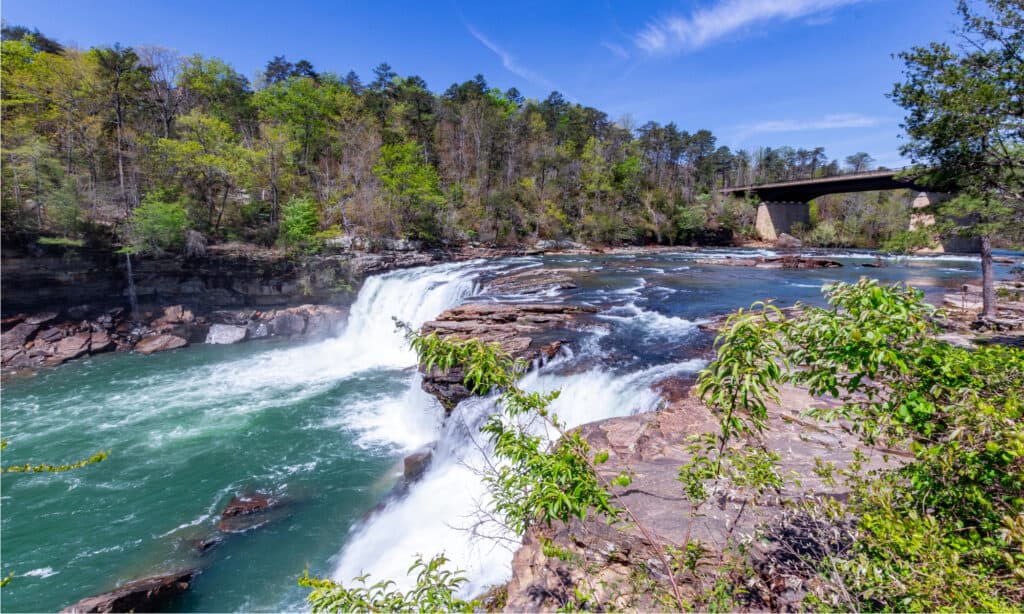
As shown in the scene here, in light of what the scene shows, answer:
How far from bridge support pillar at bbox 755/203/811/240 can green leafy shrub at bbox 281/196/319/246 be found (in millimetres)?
51195

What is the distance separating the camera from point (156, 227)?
Answer: 2011 centimetres

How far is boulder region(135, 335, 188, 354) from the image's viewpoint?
1902cm

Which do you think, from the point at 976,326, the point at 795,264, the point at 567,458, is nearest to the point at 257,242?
the point at 567,458

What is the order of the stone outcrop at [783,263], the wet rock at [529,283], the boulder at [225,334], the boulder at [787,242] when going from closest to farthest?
the wet rock at [529,283] → the boulder at [225,334] → the stone outcrop at [783,263] → the boulder at [787,242]

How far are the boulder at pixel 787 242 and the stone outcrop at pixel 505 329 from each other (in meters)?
41.6

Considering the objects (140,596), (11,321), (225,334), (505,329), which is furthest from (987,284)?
(11,321)

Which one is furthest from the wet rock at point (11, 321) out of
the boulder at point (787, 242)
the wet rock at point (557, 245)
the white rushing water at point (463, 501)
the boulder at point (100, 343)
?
the boulder at point (787, 242)

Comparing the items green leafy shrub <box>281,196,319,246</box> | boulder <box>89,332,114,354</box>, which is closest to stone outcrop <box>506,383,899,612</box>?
boulder <box>89,332,114,354</box>

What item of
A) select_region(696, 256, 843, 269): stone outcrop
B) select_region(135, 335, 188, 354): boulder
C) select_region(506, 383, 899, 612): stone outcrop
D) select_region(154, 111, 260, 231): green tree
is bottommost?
select_region(135, 335, 188, 354): boulder

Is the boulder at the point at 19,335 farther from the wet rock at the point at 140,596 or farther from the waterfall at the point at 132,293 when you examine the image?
the wet rock at the point at 140,596

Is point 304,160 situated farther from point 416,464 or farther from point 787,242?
point 787,242

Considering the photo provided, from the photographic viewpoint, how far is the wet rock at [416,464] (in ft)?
29.9

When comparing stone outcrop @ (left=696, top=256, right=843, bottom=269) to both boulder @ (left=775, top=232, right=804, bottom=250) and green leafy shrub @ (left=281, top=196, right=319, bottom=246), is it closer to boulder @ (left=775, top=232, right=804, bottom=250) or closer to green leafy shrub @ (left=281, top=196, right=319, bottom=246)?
boulder @ (left=775, top=232, right=804, bottom=250)

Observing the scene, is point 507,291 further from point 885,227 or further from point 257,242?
point 885,227
